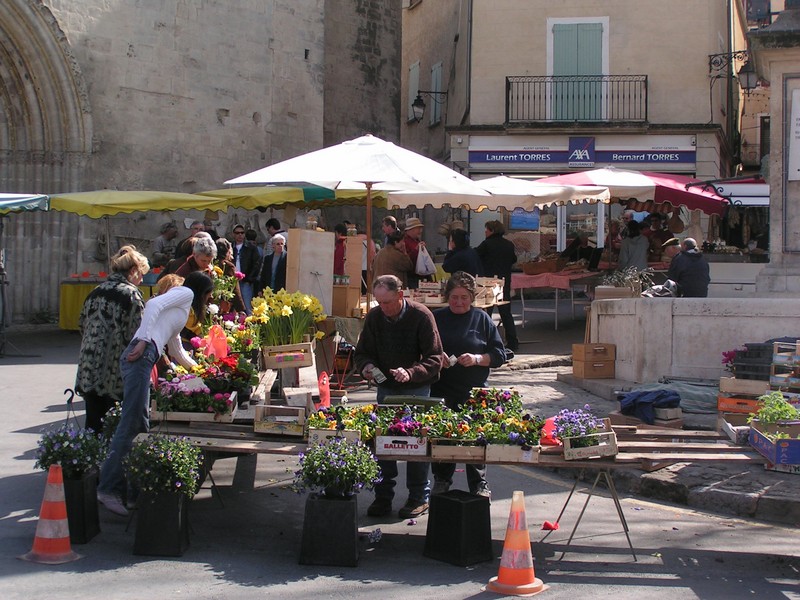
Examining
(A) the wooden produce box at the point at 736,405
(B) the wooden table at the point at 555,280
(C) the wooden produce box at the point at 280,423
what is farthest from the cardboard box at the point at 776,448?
(B) the wooden table at the point at 555,280

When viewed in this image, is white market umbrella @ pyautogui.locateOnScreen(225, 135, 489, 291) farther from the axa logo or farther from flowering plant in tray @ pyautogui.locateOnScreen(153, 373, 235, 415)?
the axa logo

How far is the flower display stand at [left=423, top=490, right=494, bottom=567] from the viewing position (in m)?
5.64

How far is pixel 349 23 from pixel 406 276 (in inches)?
643

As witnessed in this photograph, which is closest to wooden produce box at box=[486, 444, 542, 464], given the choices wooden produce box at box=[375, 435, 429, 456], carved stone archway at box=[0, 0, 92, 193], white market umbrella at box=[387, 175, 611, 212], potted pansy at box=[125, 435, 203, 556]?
wooden produce box at box=[375, 435, 429, 456]

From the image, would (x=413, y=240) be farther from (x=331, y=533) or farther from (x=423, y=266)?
(x=331, y=533)

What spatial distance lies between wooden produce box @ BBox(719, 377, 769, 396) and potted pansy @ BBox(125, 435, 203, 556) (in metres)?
5.31

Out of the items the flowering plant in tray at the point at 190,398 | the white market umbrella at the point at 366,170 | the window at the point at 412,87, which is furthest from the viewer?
the window at the point at 412,87

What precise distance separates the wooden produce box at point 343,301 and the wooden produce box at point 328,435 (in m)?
5.24

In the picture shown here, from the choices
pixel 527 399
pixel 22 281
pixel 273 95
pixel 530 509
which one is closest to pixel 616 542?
pixel 530 509

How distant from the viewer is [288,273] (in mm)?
10281

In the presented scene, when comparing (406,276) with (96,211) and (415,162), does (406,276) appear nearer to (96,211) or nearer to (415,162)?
(415,162)

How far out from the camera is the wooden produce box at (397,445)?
19.0ft

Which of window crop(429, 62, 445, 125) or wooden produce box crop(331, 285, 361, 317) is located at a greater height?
window crop(429, 62, 445, 125)

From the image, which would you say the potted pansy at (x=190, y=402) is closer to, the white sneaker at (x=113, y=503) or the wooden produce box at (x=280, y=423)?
the wooden produce box at (x=280, y=423)
